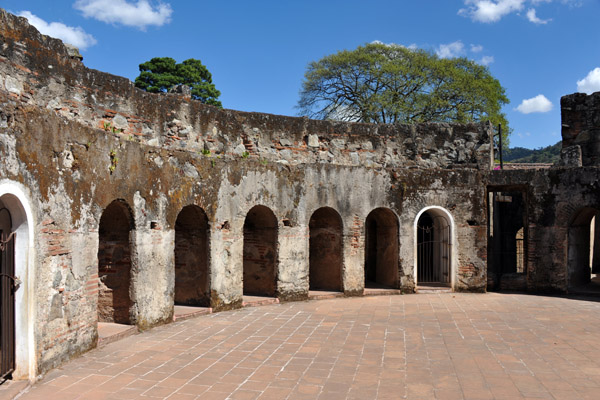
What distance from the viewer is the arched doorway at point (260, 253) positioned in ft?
39.8

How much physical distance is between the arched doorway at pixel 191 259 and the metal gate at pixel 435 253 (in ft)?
20.3

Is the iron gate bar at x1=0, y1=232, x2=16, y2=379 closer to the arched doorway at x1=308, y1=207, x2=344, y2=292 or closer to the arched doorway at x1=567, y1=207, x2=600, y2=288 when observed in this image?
the arched doorway at x1=308, y1=207, x2=344, y2=292

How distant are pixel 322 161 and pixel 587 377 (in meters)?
8.20

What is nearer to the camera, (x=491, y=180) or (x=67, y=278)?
(x=67, y=278)

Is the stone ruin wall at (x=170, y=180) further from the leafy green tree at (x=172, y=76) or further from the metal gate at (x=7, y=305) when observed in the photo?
the leafy green tree at (x=172, y=76)

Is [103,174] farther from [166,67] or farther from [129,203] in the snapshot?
[166,67]

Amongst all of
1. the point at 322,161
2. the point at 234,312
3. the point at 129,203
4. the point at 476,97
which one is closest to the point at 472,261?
the point at 322,161

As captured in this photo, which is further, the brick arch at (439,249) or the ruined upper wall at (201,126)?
the brick arch at (439,249)

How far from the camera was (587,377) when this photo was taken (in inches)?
256

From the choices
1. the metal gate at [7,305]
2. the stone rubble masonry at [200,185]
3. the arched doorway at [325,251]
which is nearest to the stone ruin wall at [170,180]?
the stone rubble masonry at [200,185]

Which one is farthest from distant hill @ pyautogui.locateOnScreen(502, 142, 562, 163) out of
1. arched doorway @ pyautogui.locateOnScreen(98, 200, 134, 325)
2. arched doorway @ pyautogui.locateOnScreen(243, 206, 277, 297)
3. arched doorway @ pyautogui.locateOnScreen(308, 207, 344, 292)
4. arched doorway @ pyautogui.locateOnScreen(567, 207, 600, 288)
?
arched doorway @ pyautogui.locateOnScreen(98, 200, 134, 325)

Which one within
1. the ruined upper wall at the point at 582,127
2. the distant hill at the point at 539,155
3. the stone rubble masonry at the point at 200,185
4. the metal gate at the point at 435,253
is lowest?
the metal gate at the point at 435,253

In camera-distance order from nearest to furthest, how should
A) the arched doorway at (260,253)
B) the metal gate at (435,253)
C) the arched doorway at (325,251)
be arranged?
the arched doorway at (260,253) < the arched doorway at (325,251) < the metal gate at (435,253)

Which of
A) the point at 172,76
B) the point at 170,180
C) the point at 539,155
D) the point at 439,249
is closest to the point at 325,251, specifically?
the point at 439,249
